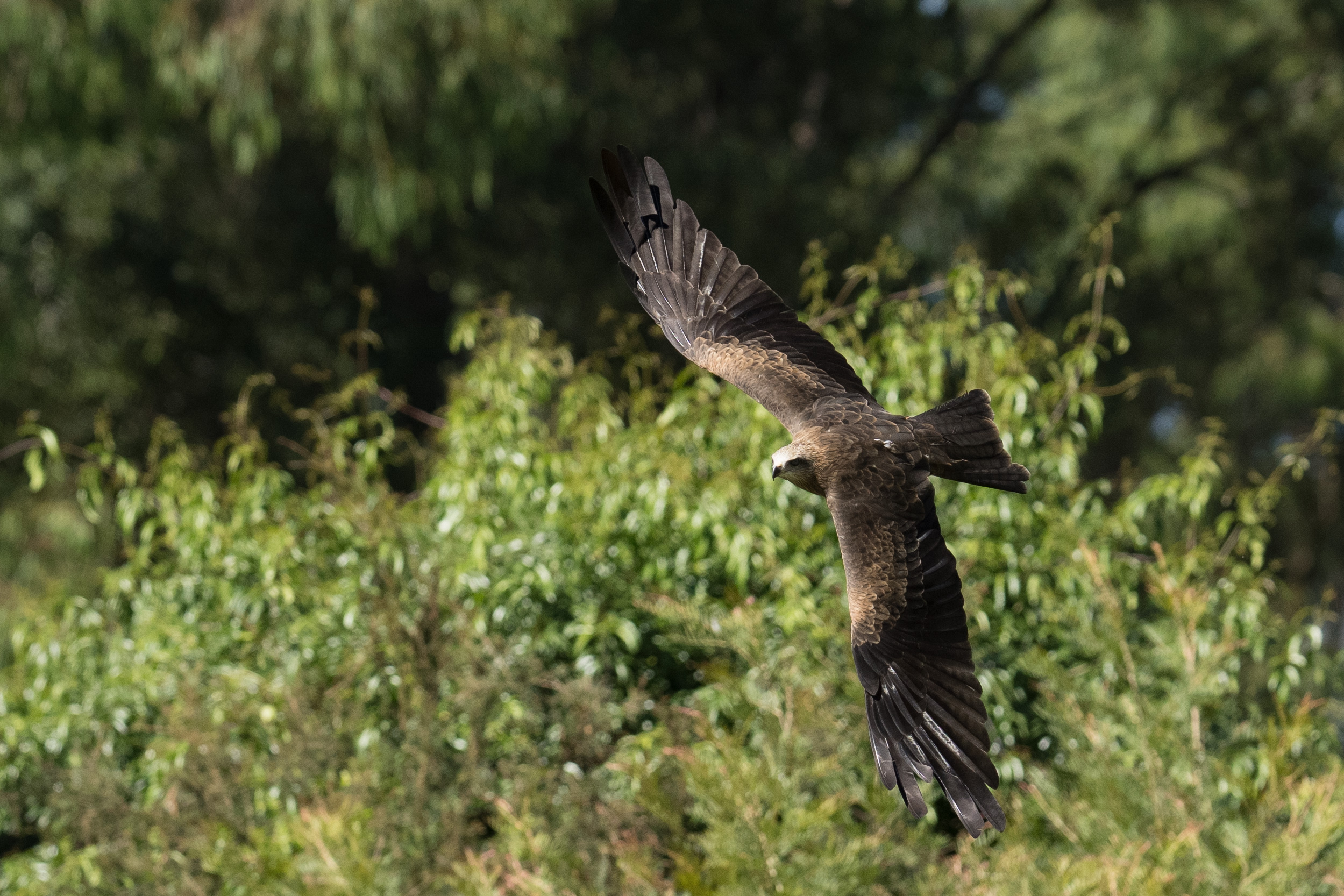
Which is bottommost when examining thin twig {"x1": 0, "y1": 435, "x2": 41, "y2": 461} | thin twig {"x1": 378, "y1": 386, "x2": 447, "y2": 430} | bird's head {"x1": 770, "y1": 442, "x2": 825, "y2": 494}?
bird's head {"x1": 770, "y1": 442, "x2": 825, "y2": 494}

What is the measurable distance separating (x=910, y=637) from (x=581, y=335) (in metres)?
5.48

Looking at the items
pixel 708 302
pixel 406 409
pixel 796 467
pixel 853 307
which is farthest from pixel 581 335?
pixel 796 467

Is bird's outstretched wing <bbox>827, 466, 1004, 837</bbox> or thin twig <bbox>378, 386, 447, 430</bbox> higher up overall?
thin twig <bbox>378, 386, 447, 430</bbox>

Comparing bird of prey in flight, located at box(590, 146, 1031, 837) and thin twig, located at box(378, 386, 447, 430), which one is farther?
thin twig, located at box(378, 386, 447, 430)

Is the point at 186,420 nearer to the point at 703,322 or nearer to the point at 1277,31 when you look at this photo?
the point at 703,322

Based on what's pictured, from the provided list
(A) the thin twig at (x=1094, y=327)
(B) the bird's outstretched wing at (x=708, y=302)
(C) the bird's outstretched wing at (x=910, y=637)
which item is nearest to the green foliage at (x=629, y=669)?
(A) the thin twig at (x=1094, y=327)

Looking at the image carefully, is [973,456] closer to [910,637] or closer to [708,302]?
[910,637]

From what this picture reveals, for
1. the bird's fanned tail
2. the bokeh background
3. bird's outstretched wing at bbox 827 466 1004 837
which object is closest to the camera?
bird's outstretched wing at bbox 827 466 1004 837

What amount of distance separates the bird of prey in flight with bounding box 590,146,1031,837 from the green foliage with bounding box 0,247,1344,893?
0.49 m

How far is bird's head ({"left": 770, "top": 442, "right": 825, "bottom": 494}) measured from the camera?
9.69 ft

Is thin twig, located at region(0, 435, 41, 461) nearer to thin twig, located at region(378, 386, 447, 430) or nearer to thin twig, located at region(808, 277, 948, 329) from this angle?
thin twig, located at region(378, 386, 447, 430)

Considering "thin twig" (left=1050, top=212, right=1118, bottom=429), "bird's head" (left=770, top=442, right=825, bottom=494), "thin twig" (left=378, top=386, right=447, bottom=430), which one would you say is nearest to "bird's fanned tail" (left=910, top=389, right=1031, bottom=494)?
"bird's head" (left=770, top=442, right=825, bottom=494)

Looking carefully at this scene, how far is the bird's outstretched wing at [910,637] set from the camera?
8.71 ft

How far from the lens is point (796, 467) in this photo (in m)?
2.96
